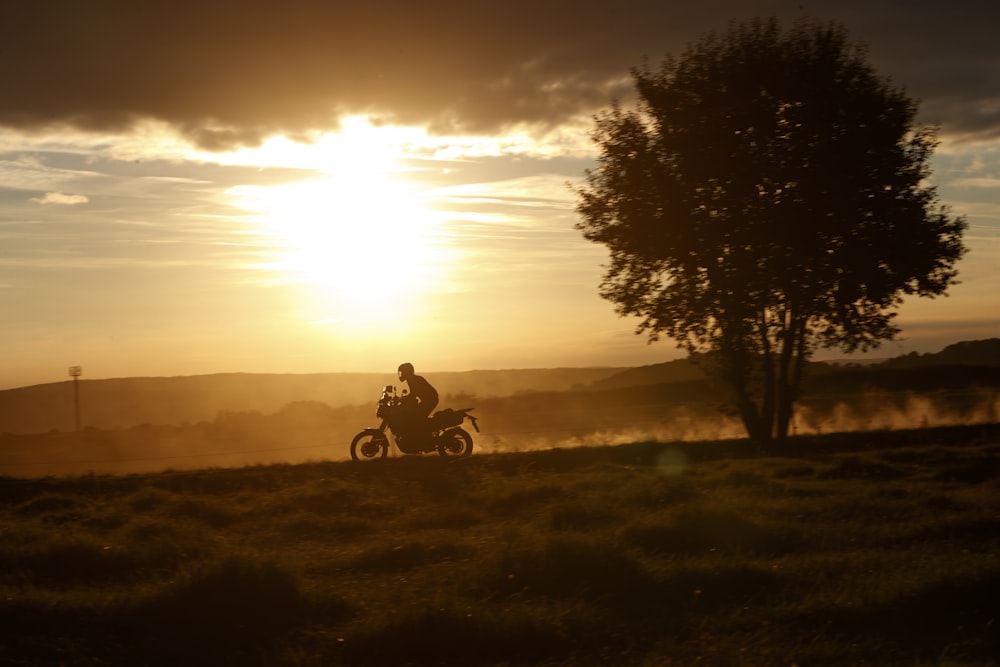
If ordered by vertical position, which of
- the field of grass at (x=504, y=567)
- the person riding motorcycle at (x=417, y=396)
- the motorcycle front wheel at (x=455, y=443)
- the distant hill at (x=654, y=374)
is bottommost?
the field of grass at (x=504, y=567)

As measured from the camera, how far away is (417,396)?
910 inches

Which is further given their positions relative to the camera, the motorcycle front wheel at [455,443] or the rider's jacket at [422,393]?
the motorcycle front wheel at [455,443]

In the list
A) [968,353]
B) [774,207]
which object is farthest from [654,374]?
[774,207]

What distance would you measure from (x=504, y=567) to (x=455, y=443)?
11.4m

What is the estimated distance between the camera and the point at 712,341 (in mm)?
26281

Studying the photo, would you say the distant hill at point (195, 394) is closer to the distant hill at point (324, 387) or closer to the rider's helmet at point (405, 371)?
the distant hill at point (324, 387)

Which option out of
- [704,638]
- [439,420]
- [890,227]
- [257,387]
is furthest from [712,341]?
[257,387]

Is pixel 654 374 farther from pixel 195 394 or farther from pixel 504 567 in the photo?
pixel 504 567

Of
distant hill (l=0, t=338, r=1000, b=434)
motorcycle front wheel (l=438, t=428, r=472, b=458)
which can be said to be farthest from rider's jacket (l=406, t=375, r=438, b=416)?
distant hill (l=0, t=338, r=1000, b=434)

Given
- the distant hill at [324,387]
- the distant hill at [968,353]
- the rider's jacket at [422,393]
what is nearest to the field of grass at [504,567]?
the rider's jacket at [422,393]

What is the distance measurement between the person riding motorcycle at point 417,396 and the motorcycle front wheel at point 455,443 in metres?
0.62

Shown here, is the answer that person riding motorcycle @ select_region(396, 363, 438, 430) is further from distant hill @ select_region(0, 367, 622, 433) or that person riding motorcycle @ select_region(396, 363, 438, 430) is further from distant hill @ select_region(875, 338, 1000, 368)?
distant hill @ select_region(0, 367, 622, 433)

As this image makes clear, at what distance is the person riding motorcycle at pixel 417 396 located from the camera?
22.9 metres

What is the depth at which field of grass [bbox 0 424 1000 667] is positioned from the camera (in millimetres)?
9648
